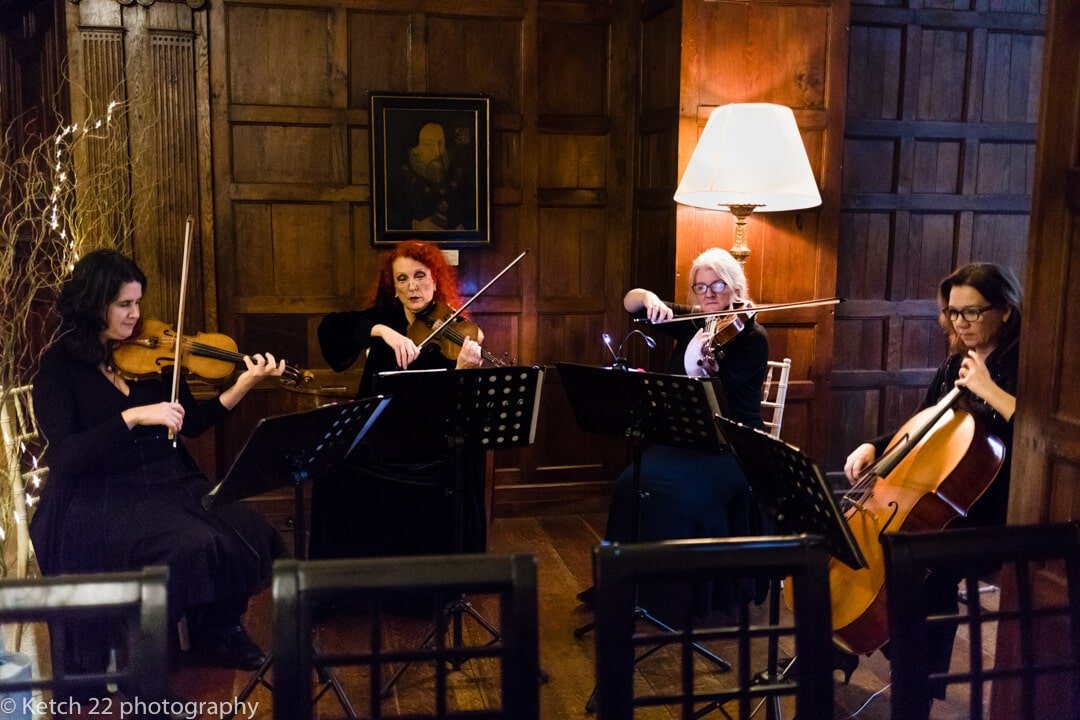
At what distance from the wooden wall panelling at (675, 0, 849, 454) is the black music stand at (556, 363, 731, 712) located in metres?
1.12

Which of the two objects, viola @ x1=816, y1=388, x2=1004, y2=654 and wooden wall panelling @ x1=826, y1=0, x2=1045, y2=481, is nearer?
viola @ x1=816, y1=388, x2=1004, y2=654

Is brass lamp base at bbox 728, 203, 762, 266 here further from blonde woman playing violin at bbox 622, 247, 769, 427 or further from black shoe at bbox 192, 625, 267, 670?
black shoe at bbox 192, 625, 267, 670

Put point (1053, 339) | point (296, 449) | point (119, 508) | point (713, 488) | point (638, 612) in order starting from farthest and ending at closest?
point (713, 488), point (638, 612), point (119, 508), point (296, 449), point (1053, 339)

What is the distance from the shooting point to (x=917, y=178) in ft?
13.4

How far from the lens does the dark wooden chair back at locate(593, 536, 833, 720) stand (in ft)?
4.05

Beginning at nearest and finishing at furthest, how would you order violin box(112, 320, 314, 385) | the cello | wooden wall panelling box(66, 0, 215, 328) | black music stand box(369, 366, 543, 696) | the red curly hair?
the cello < black music stand box(369, 366, 543, 696) < violin box(112, 320, 314, 385) < the red curly hair < wooden wall panelling box(66, 0, 215, 328)

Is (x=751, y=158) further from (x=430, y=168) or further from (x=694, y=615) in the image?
(x=694, y=615)

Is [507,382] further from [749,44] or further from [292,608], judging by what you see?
[749,44]

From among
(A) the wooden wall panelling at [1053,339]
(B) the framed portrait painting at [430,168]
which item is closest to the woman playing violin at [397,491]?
(B) the framed portrait painting at [430,168]

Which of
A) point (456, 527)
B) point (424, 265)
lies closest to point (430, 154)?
point (424, 265)

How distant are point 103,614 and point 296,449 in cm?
103

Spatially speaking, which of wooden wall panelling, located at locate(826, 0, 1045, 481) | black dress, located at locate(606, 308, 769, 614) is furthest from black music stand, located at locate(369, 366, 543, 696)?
wooden wall panelling, located at locate(826, 0, 1045, 481)

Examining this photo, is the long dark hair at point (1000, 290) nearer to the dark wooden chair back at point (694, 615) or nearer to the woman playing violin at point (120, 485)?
the dark wooden chair back at point (694, 615)

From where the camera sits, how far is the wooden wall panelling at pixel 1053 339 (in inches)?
75.5
